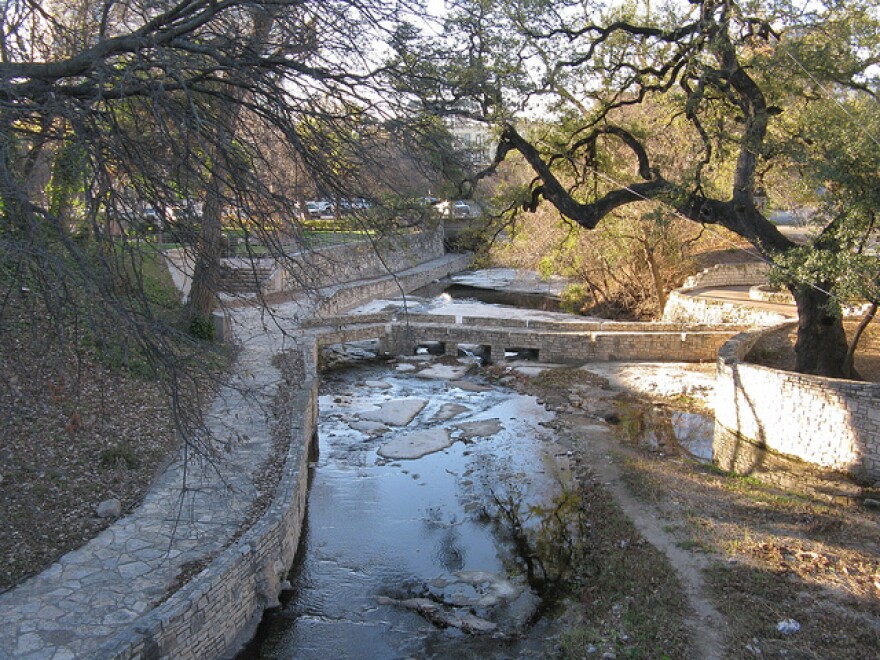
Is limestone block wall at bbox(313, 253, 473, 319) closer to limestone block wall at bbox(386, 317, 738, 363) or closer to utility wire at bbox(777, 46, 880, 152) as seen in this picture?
limestone block wall at bbox(386, 317, 738, 363)

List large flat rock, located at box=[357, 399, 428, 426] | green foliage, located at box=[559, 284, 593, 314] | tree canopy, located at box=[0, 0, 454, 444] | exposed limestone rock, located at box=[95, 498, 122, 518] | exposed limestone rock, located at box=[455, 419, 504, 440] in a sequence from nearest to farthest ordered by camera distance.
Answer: tree canopy, located at box=[0, 0, 454, 444] → exposed limestone rock, located at box=[95, 498, 122, 518] → exposed limestone rock, located at box=[455, 419, 504, 440] → large flat rock, located at box=[357, 399, 428, 426] → green foliage, located at box=[559, 284, 593, 314]

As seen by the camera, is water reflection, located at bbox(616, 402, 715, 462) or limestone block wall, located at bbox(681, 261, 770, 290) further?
limestone block wall, located at bbox(681, 261, 770, 290)

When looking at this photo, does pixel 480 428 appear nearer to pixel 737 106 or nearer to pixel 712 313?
pixel 737 106

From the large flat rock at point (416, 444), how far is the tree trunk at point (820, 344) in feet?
24.1

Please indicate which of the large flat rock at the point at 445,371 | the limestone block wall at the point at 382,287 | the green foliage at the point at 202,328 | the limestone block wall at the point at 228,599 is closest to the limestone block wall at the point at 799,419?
the large flat rock at the point at 445,371

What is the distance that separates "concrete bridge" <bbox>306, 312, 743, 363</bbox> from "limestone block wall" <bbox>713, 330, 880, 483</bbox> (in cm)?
479

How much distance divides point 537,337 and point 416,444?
804 centimetres

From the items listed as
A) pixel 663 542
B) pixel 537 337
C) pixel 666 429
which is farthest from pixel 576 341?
pixel 663 542

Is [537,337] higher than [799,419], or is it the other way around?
[537,337]

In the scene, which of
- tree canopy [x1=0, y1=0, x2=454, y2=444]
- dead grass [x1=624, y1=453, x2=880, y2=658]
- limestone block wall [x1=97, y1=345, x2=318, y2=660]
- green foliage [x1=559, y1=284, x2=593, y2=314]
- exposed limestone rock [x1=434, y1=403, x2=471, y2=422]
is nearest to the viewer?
tree canopy [x1=0, y1=0, x2=454, y2=444]

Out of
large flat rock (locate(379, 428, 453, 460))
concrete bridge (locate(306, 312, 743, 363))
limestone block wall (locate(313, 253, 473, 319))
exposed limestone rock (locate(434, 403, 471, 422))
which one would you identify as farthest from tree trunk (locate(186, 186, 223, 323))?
concrete bridge (locate(306, 312, 743, 363))

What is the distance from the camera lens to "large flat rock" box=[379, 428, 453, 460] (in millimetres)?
12594

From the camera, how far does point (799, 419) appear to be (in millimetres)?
12461

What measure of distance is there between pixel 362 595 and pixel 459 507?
2.79 m
